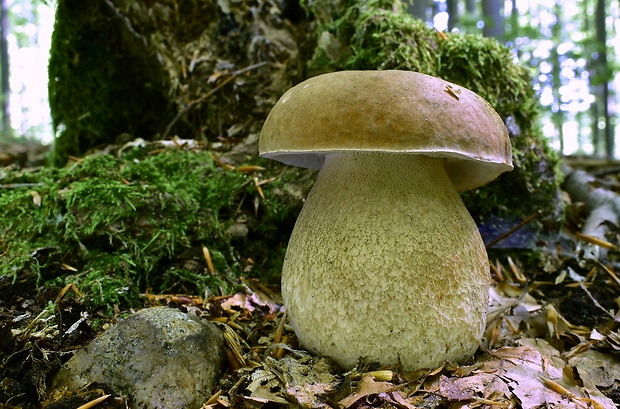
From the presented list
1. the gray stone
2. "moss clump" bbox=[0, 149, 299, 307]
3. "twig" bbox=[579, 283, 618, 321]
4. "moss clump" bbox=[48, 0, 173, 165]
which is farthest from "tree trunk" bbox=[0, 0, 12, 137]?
"twig" bbox=[579, 283, 618, 321]

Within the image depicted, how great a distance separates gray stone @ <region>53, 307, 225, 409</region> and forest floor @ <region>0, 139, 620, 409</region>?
5 centimetres

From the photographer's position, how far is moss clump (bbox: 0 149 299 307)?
6.18ft

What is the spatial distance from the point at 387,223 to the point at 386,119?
1.38 feet

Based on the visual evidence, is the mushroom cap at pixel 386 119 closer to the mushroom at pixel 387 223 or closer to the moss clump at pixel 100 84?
the mushroom at pixel 387 223

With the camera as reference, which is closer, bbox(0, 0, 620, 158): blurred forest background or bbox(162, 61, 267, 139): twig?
bbox(162, 61, 267, 139): twig

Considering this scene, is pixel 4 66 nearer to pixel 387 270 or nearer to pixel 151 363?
pixel 151 363

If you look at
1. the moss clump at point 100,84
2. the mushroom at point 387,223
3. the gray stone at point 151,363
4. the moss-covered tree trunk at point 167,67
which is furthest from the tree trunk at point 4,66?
the mushroom at point 387,223

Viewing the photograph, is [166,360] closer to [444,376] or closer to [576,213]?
[444,376]

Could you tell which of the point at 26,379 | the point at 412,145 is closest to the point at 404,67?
the point at 412,145

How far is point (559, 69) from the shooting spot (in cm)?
941

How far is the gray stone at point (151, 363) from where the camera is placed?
4.41 ft

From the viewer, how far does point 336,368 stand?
1.56 metres

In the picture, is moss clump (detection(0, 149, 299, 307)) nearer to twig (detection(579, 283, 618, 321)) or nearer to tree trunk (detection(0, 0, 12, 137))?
twig (detection(579, 283, 618, 321))

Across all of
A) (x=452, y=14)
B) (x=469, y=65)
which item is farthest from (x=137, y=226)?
(x=452, y=14)
